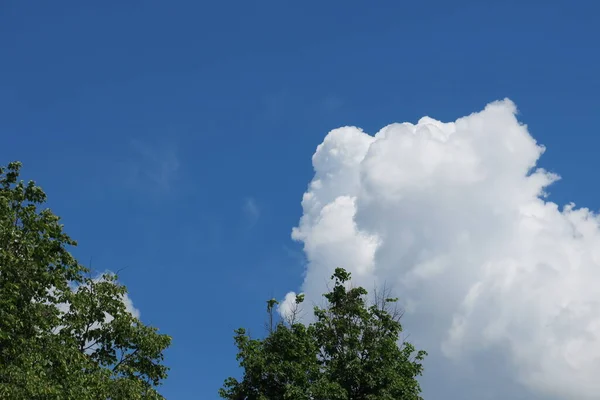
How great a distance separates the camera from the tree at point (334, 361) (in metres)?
49.3

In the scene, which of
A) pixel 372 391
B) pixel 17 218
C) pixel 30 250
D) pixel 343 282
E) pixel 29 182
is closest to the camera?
pixel 30 250

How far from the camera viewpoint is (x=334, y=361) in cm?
5100

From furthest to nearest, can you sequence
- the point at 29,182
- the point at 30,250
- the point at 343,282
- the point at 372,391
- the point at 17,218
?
the point at 343,282, the point at 372,391, the point at 29,182, the point at 17,218, the point at 30,250

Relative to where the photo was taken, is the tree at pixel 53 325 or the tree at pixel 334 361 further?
the tree at pixel 334 361

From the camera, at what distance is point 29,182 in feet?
127

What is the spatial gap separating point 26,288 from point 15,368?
4.65 metres

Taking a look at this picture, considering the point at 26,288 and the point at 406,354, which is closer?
the point at 26,288

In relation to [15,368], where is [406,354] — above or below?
above

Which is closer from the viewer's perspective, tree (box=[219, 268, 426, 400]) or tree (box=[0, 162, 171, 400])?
tree (box=[0, 162, 171, 400])

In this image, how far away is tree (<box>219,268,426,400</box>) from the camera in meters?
49.3

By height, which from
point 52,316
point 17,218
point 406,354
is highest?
point 406,354

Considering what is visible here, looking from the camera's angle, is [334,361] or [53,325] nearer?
[53,325]

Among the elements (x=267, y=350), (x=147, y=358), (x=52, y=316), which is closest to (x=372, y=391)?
(x=267, y=350)

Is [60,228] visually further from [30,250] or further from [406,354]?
[406,354]
